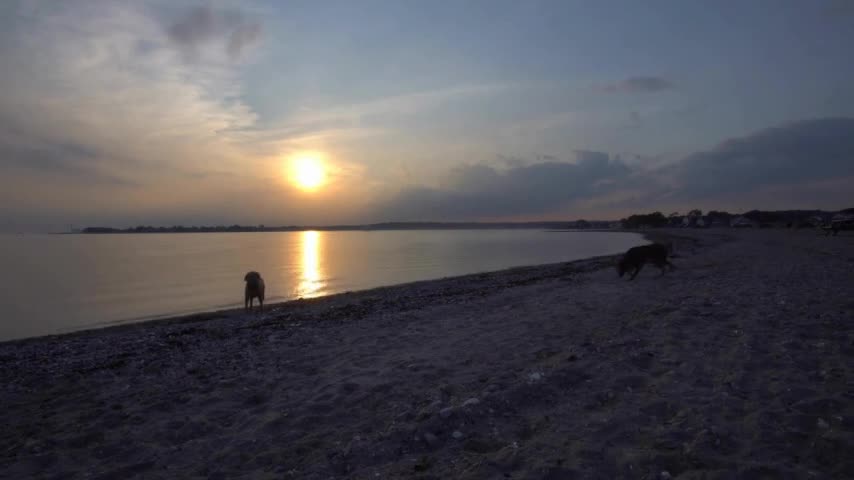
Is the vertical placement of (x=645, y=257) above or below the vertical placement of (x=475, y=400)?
above

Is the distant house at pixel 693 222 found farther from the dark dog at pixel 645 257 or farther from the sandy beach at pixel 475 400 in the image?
the sandy beach at pixel 475 400

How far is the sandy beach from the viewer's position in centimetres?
435

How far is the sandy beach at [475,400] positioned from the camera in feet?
14.3

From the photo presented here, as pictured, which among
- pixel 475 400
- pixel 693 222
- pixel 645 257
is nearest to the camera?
pixel 475 400

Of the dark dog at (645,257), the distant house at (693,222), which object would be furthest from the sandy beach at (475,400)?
the distant house at (693,222)

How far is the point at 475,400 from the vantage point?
5680 mm

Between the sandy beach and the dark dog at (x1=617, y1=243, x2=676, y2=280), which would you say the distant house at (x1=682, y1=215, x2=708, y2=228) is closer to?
the dark dog at (x1=617, y1=243, x2=676, y2=280)

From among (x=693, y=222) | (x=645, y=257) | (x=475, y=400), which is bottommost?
(x=475, y=400)

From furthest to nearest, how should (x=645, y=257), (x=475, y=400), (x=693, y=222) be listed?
(x=693, y=222), (x=645, y=257), (x=475, y=400)

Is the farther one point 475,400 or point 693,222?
point 693,222

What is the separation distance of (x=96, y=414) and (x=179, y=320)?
41.3ft

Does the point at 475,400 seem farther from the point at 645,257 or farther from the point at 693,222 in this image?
the point at 693,222

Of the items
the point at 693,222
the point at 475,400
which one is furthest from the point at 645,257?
the point at 693,222

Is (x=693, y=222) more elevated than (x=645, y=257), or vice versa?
(x=693, y=222)
